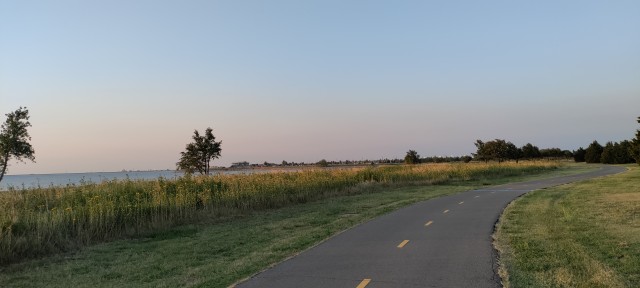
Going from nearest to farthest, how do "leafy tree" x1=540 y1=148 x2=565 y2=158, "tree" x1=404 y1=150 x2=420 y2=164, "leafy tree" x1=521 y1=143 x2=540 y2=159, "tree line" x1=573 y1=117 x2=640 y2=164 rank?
"tree line" x1=573 y1=117 x2=640 y2=164
"tree" x1=404 y1=150 x2=420 y2=164
"leafy tree" x1=521 y1=143 x2=540 y2=159
"leafy tree" x1=540 y1=148 x2=565 y2=158

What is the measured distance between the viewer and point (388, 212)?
61.6 feet

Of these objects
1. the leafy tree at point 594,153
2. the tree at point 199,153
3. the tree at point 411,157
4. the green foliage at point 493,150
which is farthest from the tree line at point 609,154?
the tree at point 199,153

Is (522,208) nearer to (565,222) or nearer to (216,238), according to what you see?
(565,222)

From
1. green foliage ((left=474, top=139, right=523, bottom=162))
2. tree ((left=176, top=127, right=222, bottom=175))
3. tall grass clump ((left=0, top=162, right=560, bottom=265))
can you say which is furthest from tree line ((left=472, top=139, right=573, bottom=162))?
tall grass clump ((left=0, top=162, right=560, bottom=265))

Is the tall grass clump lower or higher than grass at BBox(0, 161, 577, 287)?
higher

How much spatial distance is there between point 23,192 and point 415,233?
1359cm

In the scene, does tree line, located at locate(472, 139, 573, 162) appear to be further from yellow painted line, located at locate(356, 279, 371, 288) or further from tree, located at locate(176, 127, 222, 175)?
yellow painted line, located at locate(356, 279, 371, 288)

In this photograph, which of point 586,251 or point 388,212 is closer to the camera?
point 586,251

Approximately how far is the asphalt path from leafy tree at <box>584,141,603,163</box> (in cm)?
10915

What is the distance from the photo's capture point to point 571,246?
33.9ft

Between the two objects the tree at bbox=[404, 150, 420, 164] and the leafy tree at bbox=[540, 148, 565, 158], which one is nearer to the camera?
the tree at bbox=[404, 150, 420, 164]

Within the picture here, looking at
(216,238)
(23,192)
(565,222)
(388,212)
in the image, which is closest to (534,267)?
(565,222)

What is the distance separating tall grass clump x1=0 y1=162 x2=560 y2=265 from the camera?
12.2m

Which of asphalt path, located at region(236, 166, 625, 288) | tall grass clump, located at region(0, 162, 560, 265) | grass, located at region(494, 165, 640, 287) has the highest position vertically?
tall grass clump, located at region(0, 162, 560, 265)
